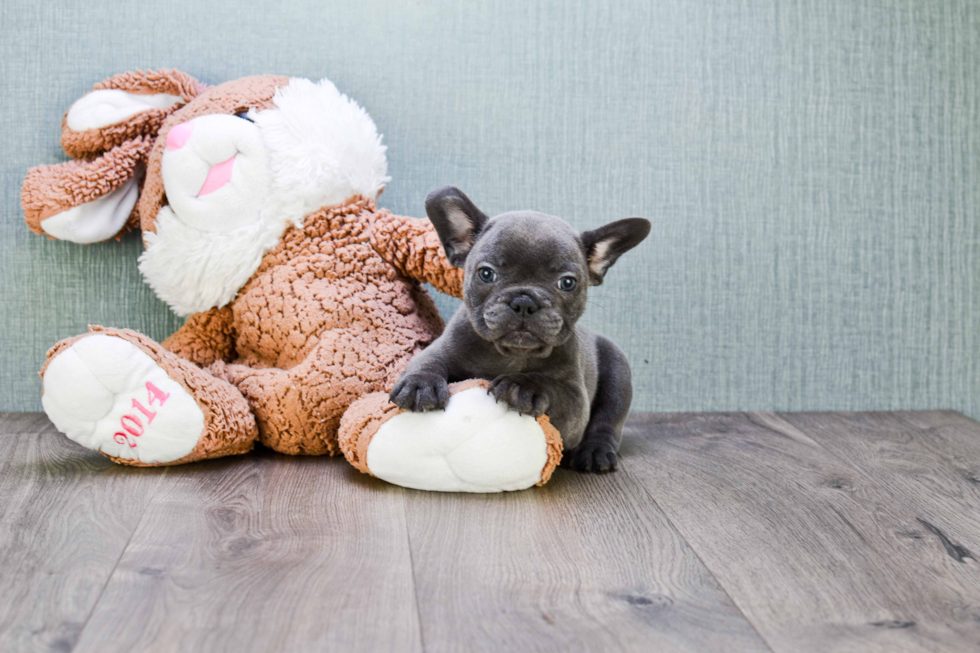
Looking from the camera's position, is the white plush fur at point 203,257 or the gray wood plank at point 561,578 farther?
the white plush fur at point 203,257

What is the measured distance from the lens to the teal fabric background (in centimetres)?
167

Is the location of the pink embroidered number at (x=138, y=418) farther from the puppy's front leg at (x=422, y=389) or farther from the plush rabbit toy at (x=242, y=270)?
the puppy's front leg at (x=422, y=389)

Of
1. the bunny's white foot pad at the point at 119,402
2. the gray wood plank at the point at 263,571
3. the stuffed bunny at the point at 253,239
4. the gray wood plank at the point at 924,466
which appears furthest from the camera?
the stuffed bunny at the point at 253,239

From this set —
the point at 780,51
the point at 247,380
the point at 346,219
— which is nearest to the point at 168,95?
the point at 346,219

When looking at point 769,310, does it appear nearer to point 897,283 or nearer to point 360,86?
point 897,283

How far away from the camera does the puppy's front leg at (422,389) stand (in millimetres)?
1204

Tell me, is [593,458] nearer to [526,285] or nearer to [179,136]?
[526,285]

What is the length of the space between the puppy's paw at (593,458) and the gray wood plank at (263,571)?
327mm

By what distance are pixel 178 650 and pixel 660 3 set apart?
60.0 inches

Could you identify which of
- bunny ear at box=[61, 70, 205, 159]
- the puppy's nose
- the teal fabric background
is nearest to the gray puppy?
the puppy's nose

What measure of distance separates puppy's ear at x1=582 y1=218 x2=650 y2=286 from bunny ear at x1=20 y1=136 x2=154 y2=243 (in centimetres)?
87

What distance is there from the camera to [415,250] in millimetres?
1479

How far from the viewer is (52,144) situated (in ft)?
5.42

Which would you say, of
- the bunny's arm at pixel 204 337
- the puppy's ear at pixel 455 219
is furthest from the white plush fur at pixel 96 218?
the puppy's ear at pixel 455 219
